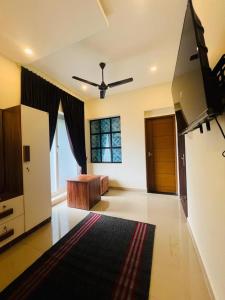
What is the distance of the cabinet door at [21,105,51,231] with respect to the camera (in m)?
2.27

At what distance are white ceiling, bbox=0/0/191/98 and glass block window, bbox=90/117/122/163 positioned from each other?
1728mm

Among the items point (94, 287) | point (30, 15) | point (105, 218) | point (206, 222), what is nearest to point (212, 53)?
point (206, 222)

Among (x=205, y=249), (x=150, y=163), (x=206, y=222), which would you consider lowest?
(x=205, y=249)

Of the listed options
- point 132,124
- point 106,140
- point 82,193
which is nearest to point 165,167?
point 132,124

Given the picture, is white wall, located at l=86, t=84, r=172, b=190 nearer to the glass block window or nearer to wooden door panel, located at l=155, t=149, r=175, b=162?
the glass block window

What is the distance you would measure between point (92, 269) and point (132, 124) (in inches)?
138

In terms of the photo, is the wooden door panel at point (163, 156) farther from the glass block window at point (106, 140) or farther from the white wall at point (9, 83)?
the white wall at point (9, 83)

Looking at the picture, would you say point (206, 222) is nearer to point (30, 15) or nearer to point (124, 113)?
point (30, 15)

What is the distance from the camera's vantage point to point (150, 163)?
4.29m

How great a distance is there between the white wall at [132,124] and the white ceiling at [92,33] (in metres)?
0.88

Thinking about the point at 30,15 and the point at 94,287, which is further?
the point at 30,15

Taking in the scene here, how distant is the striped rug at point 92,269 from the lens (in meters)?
1.35

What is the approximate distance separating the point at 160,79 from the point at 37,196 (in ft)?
12.4

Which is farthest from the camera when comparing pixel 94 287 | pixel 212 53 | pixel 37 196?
pixel 37 196
